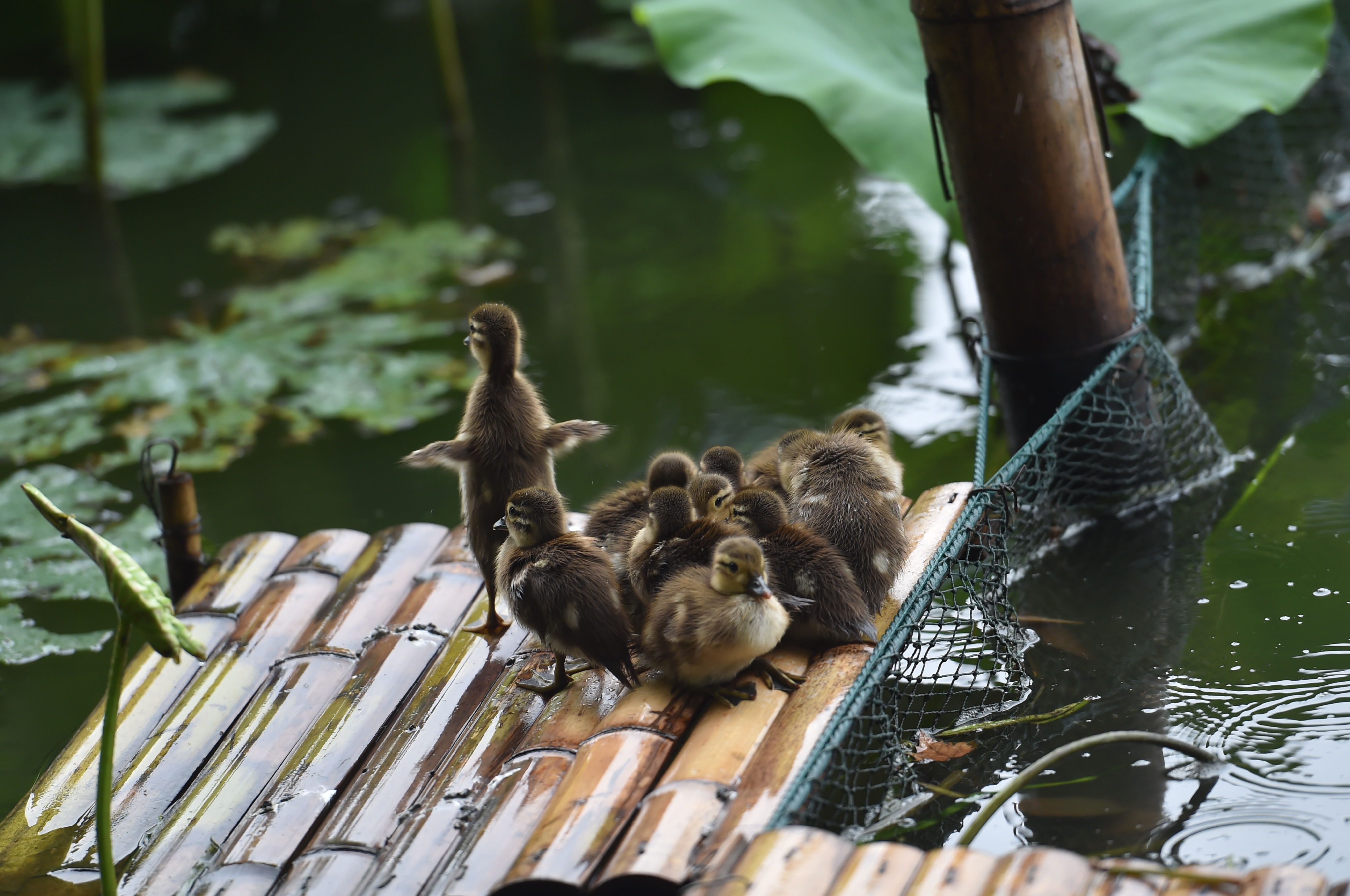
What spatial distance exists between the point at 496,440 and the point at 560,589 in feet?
2.00

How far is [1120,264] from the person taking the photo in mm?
3500

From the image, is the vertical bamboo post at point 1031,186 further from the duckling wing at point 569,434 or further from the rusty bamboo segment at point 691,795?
the rusty bamboo segment at point 691,795

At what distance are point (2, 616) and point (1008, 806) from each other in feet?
10.7

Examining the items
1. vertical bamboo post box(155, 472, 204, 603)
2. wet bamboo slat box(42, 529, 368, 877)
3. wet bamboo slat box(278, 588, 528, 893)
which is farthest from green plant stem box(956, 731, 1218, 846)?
vertical bamboo post box(155, 472, 204, 603)

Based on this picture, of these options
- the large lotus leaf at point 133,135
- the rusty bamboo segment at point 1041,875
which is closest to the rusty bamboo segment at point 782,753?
the rusty bamboo segment at point 1041,875

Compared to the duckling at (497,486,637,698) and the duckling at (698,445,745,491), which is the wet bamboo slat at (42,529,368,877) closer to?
the duckling at (497,486,637,698)

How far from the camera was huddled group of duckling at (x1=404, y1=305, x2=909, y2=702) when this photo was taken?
2.53m

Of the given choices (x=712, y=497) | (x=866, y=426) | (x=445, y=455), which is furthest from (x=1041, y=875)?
(x=445, y=455)

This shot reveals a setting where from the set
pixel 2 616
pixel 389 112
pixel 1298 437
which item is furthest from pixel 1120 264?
pixel 389 112

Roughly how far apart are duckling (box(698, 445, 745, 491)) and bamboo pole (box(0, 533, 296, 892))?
1361 millimetres

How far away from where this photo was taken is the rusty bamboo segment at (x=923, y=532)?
116 inches

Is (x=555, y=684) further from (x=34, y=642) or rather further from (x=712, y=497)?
(x=34, y=642)

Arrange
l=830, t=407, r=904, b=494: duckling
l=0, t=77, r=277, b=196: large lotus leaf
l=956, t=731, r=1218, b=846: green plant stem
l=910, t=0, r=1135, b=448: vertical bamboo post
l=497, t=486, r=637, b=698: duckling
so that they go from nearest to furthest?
l=956, t=731, r=1218, b=846: green plant stem
l=497, t=486, r=637, b=698: duckling
l=910, t=0, r=1135, b=448: vertical bamboo post
l=830, t=407, r=904, b=494: duckling
l=0, t=77, r=277, b=196: large lotus leaf

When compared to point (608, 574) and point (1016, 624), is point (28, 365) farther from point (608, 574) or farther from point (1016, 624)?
point (1016, 624)
